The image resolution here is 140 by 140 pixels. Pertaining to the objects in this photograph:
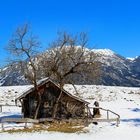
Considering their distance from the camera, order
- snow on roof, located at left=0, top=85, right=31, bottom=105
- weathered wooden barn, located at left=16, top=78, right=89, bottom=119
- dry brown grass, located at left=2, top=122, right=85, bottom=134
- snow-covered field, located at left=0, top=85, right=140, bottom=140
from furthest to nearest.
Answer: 1. snow on roof, located at left=0, top=85, right=31, bottom=105
2. weathered wooden barn, located at left=16, top=78, right=89, bottom=119
3. dry brown grass, located at left=2, top=122, right=85, bottom=134
4. snow-covered field, located at left=0, top=85, right=140, bottom=140

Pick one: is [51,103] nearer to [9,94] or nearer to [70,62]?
[70,62]

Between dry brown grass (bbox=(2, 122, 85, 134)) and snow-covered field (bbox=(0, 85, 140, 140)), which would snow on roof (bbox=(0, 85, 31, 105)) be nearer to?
snow-covered field (bbox=(0, 85, 140, 140))

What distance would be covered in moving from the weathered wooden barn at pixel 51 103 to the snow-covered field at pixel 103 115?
505 centimetres

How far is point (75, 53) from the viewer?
46594mm

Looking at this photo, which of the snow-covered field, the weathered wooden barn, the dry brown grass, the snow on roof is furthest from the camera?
the snow on roof

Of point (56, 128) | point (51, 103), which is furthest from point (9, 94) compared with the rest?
point (56, 128)

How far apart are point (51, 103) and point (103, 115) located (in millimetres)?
8547

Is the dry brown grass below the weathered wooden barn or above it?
below

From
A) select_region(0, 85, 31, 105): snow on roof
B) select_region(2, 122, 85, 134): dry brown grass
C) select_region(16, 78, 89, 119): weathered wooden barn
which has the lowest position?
select_region(2, 122, 85, 134): dry brown grass

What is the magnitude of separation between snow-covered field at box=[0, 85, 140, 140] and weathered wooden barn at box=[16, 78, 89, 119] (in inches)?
199

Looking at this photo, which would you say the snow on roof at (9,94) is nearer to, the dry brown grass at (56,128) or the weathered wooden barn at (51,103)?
the weathered wooden barn at (51,103)

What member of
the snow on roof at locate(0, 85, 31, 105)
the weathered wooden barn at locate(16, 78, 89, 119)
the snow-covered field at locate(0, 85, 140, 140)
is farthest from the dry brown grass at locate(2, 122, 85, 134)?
the snow on roof at locate(0, 85, 31, 105)

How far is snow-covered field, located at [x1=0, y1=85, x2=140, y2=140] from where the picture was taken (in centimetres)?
3797

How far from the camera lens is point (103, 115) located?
Result: 54188mm
